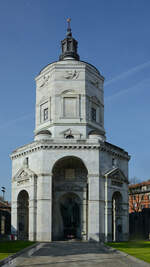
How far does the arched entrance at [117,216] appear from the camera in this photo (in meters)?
49.2

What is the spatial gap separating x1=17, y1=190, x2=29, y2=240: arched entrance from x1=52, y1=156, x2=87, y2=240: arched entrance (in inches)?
190

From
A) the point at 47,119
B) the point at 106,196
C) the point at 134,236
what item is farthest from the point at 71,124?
the point at 134,236

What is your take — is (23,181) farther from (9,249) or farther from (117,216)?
(9,249)

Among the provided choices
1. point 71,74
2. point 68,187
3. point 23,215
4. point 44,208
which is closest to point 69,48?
point 71,74

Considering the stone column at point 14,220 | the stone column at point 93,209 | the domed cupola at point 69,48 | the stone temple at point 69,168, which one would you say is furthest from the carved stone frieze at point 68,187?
the domed cupola at point 69,48

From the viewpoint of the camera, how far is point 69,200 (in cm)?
4997

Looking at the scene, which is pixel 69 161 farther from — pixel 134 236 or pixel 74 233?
pixel 134 236

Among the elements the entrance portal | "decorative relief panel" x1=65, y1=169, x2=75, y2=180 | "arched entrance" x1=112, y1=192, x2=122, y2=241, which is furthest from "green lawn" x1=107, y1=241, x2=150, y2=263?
"decorative relief panel" x1=65, y1=169, x2=75, y2=180

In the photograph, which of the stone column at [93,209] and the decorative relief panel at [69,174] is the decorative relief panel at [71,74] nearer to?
the decorative relief panel at [69,174]

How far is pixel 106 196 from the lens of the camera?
47.0 meters

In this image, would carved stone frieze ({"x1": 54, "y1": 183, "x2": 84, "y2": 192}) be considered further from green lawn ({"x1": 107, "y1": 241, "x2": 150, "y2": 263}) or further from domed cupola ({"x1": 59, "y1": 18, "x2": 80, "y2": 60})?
domed cupola ({"x1": 59, "y1": 18, "x2": 80, "y2": 60})

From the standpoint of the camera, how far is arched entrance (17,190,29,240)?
4962cm

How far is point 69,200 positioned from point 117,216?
724 centimetres

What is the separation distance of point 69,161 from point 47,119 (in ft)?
24.7
